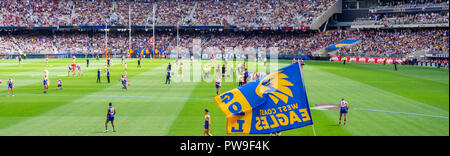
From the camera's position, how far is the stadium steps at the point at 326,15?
303ft

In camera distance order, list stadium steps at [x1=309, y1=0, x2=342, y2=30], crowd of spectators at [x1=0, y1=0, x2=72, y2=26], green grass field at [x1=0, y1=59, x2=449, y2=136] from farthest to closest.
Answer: crowd of spectators at [x1=0, y1=0, x2=72, y2=26], stadium steps at [x1=309, y1=0, x2=342, y2=30], green grass field at [x1=0, y1=59, x2=449, y2=136]

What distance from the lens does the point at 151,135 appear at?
1906 cm

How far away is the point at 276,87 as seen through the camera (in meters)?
13.1

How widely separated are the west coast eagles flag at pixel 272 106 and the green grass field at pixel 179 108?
20.8 ft

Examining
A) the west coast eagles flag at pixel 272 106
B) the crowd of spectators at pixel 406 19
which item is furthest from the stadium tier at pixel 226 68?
the crowd of spectators at pixel 406 19

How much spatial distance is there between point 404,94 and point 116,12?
79.3 metres

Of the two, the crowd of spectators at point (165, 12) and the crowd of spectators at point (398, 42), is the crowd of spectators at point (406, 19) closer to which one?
the crowd of spectators at point (398, 42)

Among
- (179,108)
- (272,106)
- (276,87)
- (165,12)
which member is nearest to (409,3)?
(165,12)

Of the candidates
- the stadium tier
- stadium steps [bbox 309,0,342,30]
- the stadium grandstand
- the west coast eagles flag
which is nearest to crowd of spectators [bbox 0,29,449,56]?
the stadium grandstand

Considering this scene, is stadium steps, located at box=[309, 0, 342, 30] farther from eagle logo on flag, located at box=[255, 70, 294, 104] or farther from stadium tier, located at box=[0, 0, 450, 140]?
eagle logo on flag, located at box=[255, 70, 294, 104]

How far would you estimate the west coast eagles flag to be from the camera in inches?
500

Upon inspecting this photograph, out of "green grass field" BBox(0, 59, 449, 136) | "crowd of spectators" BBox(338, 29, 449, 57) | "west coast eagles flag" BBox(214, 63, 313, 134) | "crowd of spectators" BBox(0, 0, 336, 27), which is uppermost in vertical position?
"crowd of spectators" BBox(0, 0, 336, 27)

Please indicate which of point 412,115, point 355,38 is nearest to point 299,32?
point 355,38
